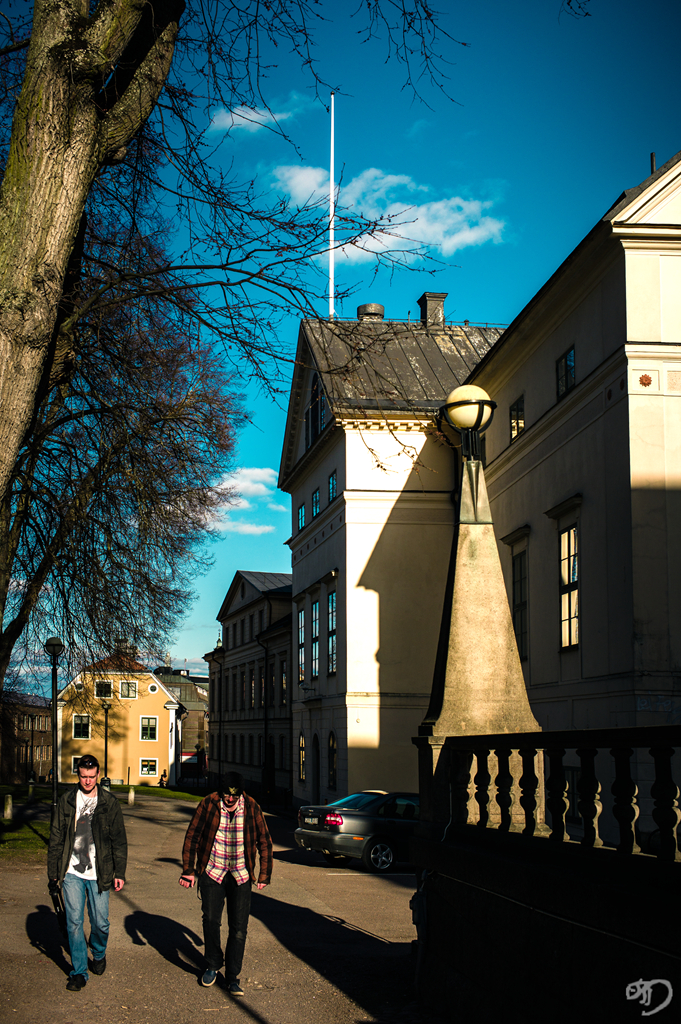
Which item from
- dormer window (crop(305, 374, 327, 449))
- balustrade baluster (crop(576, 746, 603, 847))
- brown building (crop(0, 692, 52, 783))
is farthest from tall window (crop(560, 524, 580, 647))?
brown building (crop(0, 692, 52, 783))

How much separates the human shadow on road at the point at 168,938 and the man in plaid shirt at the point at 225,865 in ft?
2.33

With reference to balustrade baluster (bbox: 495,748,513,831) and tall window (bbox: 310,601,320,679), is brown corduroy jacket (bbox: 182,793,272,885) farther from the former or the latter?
tall window (bbox: 310,601,320,679)

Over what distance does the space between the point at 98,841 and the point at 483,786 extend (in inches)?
125

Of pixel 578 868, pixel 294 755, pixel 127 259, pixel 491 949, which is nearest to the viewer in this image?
pixel 578 868

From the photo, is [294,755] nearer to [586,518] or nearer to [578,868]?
[586,518]

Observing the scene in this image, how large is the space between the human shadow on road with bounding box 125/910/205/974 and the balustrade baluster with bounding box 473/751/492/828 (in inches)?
119

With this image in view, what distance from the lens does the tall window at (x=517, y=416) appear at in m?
24.1

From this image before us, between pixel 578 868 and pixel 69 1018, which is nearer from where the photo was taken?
pixel 578 868

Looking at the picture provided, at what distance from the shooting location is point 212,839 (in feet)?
27.3

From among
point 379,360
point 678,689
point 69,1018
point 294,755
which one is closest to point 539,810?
point 69,1018

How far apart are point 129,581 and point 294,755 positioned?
76.7 ft

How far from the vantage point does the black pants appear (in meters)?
8.20

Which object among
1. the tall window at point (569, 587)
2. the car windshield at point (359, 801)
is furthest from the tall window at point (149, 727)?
the tall window at point (569, 587)

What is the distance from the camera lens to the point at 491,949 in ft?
22.4
